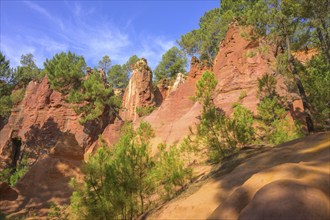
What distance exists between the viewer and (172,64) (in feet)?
162

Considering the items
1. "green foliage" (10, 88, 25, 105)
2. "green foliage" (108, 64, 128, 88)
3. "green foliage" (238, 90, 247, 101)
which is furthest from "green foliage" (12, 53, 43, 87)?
"green foliage" (238, 90, 247, 101)

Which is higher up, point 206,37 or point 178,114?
point 206,37

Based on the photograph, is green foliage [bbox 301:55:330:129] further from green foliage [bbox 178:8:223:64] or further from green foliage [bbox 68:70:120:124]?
green foliage [bbox 68:70:120:124]

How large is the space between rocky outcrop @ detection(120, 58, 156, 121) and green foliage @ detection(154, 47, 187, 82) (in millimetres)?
4661

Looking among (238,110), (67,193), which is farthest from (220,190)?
(67,193)

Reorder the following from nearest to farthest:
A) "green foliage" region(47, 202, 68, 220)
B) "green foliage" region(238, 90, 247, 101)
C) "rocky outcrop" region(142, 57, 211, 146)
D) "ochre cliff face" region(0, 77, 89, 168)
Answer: "green foliage" region(47, 202, 68, 220) → "green foliage" region(238, 90, 247, 101) → "rocky outcrop" region(142, 57, 211, 146) → "ochre cliff face" region(0, 77, 89, 168)

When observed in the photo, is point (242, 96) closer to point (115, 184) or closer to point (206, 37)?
point (115, 184)

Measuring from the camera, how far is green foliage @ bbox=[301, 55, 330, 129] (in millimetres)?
A: 15070

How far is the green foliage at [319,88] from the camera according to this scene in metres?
15.1

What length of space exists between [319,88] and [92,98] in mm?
28539

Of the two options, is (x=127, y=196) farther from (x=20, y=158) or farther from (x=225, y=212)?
(x=20, y=158)

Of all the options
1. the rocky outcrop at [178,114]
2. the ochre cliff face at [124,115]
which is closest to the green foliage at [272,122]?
the ochre cliff face at [124,115]

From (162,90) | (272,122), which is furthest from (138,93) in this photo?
(272,122)

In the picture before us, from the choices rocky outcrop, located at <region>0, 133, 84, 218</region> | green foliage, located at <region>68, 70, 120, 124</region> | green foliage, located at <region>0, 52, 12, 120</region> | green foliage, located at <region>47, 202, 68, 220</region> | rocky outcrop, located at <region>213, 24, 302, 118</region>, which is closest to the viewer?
green foliage, located at <region>47, 202, 68, 220</region>
